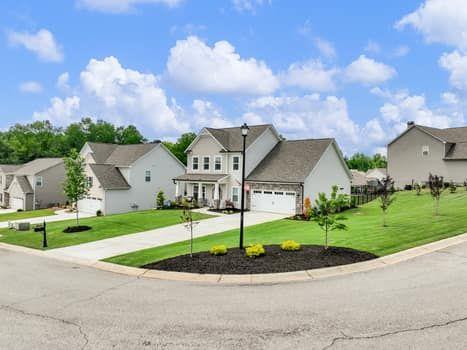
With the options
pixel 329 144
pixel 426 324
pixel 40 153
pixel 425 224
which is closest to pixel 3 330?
pixel 426 324

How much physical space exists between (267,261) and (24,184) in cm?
4632

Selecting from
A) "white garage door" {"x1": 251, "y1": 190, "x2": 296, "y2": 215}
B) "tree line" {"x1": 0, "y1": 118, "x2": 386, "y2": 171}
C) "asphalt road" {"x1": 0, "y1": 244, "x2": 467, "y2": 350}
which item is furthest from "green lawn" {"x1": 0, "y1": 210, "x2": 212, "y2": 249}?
"tree line" {"x1": 0, "y1": 118, "x2": 386, "y2": 171}

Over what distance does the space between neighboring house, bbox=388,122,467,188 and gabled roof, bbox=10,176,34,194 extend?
48.2 metres

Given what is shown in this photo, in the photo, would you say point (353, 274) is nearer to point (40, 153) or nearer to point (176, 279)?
point (176, 279)

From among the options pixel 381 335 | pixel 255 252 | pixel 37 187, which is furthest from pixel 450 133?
pixel 37 187

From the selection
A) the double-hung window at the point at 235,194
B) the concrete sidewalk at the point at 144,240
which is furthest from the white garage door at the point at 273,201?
the concrete sidewalk at the point at 144,240

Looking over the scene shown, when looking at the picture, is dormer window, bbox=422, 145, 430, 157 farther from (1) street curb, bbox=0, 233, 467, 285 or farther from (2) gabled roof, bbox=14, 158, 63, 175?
(2) gabled roof, bbox=14, 158, 63, 175

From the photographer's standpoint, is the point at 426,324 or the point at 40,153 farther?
the point at 40,153

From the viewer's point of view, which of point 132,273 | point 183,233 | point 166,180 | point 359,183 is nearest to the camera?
point 132,273

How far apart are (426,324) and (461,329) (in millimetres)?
571

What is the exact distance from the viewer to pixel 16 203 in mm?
48500

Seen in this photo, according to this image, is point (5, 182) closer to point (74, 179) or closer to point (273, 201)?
point (74, 179)

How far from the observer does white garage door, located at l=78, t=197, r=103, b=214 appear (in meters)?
37.6

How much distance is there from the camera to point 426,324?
6.71 meters
